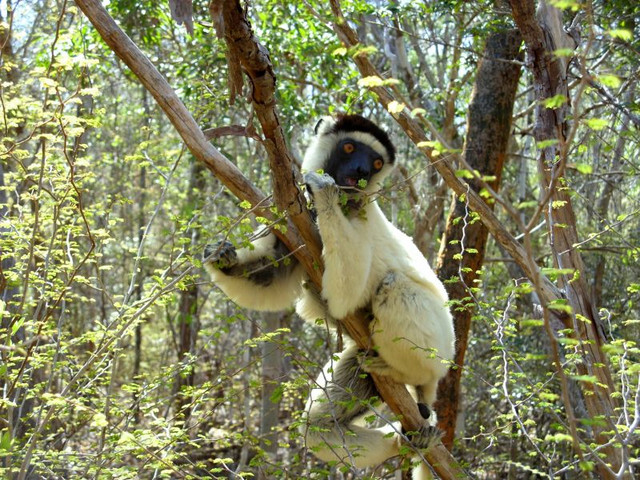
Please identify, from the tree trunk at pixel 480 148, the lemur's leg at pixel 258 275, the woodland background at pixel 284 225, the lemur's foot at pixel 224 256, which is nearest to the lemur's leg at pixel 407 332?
the woodland background at pixel 284 225

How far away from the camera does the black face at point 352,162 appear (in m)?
4.14

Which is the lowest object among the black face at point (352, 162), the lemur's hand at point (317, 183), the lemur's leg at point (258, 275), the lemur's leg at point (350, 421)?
the lemur's leg at point (350, 421)

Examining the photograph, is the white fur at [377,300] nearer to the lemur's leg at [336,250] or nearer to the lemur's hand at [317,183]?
the lemur's leg at [336,250]

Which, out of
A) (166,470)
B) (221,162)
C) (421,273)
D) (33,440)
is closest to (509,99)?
(421,273)

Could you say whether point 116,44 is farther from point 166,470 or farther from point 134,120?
point 134,120

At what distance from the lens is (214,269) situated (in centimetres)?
407

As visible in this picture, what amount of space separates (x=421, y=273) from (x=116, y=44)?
2.28 meters

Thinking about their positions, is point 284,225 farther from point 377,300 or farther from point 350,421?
point 350,421

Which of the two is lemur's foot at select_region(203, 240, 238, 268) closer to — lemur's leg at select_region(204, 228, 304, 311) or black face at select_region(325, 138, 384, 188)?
lemur's leg at select_region(204, 228, 304, 311)

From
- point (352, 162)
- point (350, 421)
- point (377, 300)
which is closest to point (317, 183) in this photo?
point (352, 162)

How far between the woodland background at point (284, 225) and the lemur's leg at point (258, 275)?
14 cm

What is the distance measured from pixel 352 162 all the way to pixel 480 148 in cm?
205

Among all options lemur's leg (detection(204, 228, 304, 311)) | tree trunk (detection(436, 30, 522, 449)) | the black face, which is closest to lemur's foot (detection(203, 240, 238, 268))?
lemur's leg (detection(204, 228, 304, 311))

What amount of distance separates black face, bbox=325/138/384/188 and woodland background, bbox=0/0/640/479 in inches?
11.2
